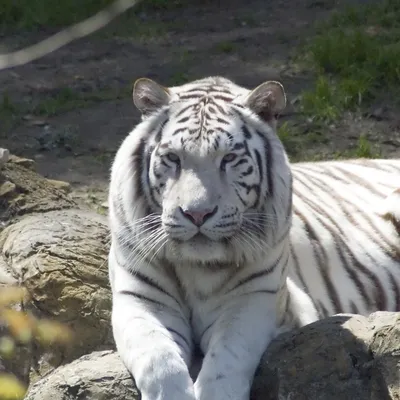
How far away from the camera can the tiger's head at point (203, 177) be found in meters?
2.77

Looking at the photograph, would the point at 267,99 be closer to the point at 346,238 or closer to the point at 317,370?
the point at 317,370

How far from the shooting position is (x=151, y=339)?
2.72m

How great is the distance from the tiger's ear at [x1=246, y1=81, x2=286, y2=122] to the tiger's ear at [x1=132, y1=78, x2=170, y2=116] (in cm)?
28

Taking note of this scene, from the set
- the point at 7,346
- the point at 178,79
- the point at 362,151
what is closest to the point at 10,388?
the point at 7,346

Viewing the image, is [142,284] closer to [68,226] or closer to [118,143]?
[68,226]

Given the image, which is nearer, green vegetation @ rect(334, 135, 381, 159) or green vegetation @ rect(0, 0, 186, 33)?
green vegetation @ rect(334, 135, 381, 159)

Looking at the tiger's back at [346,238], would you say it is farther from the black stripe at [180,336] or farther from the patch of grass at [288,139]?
the patch of grass at [288,139]

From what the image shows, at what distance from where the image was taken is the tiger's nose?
Result: 2.70 metres

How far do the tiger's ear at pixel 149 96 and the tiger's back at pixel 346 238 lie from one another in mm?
870

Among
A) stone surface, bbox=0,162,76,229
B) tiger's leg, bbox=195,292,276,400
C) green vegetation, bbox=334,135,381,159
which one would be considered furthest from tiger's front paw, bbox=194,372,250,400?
green vegetation, bbox=334,135,381,159

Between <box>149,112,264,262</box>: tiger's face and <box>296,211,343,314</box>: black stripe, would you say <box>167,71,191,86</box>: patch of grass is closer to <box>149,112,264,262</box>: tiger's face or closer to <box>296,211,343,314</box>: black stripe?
<box>296,211,343,314</box>: black stripe

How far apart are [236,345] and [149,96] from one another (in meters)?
0.87

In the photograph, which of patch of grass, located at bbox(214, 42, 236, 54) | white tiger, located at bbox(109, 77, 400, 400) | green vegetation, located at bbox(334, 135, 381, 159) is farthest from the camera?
patch of grass, located at bbox(214, 42, 236, 54)

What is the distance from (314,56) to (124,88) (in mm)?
1417
